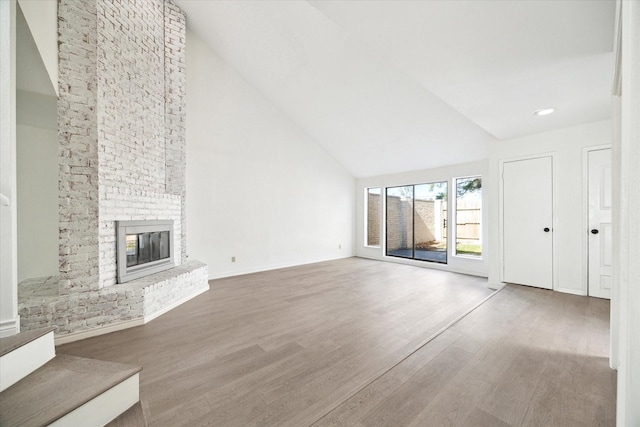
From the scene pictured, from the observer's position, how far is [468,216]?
211 inches

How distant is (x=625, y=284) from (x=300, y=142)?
593 cm

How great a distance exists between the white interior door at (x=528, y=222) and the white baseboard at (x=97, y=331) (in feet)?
17.5

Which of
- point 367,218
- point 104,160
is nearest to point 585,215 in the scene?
point 367,218

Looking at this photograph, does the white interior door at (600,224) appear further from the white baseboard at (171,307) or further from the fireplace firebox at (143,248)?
the fireplace firebox at (143,248)

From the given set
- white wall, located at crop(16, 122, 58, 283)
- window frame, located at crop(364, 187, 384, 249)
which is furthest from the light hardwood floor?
window frame, located at crop(364, 187, 384, 249)

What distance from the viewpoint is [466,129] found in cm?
440

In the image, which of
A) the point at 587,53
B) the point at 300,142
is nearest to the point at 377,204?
the point at 300,142

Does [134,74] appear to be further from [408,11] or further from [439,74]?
[439,74]

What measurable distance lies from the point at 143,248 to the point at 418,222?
5.82 metres

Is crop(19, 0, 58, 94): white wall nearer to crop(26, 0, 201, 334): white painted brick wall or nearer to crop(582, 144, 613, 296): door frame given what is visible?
crop(26, 0, 201, 334): white painted brick wall

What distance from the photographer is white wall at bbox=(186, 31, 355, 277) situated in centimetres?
458

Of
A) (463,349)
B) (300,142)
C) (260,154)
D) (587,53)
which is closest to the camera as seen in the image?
(587,53)

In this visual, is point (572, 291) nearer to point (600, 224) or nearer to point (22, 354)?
point (600, 224)

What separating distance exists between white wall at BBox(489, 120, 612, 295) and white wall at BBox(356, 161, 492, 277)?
0.92 metres
